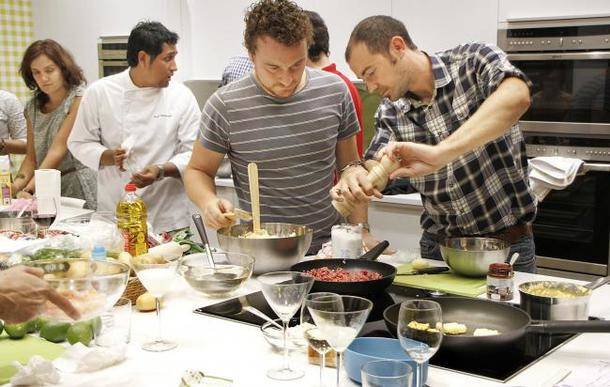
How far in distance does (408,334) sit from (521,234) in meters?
1.19

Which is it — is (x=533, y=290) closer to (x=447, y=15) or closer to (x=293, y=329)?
(x=293, y=329)

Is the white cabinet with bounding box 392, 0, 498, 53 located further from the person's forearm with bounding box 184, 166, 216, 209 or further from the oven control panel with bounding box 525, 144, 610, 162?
the person's forearm with bounding box 184, 166, 216, 209

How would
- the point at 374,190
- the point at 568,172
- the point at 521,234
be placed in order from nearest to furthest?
1. the point at 374,190
2. the point at 521,234
3. the point at 568,172

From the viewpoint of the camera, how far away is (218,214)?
220 centimetres

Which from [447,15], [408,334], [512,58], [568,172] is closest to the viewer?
[408,334]

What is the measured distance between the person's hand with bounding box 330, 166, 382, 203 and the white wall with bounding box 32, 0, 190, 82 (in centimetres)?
317

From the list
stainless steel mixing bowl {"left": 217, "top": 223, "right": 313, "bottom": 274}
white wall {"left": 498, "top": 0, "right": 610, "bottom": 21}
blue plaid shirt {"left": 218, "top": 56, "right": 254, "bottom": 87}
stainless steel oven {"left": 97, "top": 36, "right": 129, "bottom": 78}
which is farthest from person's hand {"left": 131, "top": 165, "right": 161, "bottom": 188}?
stainless steel oven {"left": 97, "top": 36, "right": 129, "bottom": 78}

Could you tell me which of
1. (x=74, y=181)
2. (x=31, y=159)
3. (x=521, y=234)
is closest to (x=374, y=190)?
(x=521, y=234)

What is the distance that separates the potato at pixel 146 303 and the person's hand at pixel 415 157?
827 millimetres

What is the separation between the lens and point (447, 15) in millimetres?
3766

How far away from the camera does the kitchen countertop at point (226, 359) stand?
54.3 inches

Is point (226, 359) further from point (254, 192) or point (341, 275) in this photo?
point (254, 192)

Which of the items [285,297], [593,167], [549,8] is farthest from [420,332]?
[549,8]

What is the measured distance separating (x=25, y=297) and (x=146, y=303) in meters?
0.52
